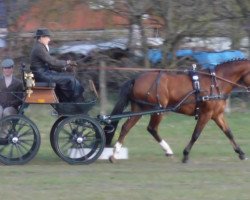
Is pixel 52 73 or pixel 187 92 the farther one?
pixel 187 92

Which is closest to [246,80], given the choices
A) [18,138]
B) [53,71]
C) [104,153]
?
[104,153]

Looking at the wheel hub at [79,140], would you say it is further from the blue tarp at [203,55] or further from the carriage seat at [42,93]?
the blue tarp at [203,55]

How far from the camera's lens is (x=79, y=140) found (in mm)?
12047

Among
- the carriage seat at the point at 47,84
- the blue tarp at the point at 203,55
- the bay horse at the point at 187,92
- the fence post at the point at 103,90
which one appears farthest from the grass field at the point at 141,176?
the blue tarp at the point at 203,55

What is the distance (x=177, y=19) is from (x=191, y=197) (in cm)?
1005

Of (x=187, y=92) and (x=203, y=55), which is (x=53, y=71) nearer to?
(x=187, y=92)

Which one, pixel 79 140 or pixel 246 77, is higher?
pixel 246 77

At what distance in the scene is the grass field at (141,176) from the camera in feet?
30.6

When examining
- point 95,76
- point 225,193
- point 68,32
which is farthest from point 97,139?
point 68,32

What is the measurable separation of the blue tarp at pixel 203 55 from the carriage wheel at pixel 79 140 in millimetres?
7047

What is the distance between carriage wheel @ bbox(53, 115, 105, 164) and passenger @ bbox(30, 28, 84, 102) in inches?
14.9

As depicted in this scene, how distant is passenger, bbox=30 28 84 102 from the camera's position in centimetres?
1184

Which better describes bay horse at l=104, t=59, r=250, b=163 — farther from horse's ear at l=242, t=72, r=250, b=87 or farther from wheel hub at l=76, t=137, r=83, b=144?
wheel hub at l=76, t=137, r=83, b=144

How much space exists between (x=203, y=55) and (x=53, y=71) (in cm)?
746
